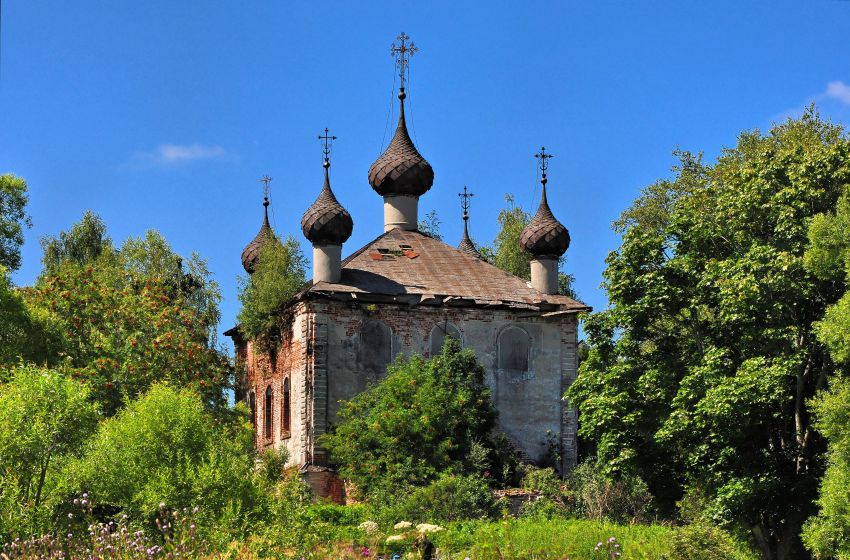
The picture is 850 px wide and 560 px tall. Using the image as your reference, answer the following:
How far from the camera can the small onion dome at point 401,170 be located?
37.4 metres

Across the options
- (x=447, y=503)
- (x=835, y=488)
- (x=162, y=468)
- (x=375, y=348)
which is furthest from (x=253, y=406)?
(x=835, y=488)

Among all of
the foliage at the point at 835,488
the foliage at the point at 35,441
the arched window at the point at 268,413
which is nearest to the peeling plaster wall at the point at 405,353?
the arched window at the point at 268,413

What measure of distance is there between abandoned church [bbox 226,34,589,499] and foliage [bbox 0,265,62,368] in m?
5.94

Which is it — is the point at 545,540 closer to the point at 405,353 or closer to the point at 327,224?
the point at 405,353

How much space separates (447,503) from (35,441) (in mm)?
10229

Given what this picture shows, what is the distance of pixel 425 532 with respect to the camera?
22.3m

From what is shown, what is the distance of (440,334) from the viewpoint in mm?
34094

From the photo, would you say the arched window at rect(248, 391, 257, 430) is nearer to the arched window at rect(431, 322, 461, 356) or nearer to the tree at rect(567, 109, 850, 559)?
the arched window at rect(431, 322, 461, 356)

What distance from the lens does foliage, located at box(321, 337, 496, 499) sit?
29828mm

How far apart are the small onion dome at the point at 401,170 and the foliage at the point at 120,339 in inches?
289

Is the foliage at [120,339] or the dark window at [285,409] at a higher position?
the foliage at [120,339]

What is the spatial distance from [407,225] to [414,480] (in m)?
10.2

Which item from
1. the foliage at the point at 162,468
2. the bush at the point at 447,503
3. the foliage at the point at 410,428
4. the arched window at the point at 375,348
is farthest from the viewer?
the arched window at the point at 375,348

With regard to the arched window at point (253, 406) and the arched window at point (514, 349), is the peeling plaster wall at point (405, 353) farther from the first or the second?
the arched window at point (253, 406)
